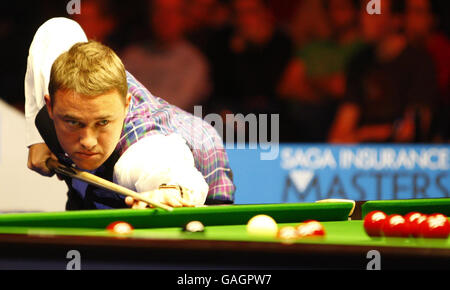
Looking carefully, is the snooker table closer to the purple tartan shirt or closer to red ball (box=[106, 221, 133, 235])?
red ball (box=[106, 221, 133, 235])

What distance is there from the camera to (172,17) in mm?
5801

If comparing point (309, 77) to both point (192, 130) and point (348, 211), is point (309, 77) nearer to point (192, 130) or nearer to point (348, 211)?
point (192, 130)

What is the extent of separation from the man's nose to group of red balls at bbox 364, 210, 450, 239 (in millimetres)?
2238

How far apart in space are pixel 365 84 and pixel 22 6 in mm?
2633

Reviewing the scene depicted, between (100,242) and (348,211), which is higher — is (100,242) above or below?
below

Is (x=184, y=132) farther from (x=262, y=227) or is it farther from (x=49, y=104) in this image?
(x=262, y=227)

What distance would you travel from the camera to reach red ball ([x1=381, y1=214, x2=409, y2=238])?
278 centimetres

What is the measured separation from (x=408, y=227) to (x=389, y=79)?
11.2ft

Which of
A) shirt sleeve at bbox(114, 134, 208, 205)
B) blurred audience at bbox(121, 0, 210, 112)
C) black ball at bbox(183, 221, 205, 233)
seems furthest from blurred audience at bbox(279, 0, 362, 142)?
black ball at bbox(183, 221, 205, 233)

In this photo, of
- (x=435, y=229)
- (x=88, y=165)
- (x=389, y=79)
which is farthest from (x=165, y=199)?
(x=389, y=79)

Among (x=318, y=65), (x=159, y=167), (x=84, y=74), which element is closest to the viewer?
(x=159, y=167)

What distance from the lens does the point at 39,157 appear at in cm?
499
